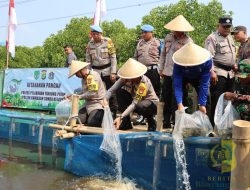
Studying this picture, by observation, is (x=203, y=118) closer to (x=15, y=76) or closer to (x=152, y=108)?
(x=152, y=108)

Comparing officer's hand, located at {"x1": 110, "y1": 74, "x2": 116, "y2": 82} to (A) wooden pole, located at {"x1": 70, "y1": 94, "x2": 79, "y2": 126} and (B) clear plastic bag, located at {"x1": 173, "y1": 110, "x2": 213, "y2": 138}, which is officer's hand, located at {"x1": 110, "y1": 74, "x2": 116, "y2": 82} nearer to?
(A) wooden pole, located at {"x1": 70, "y1": 94, "x2": 79, "y2": 126}

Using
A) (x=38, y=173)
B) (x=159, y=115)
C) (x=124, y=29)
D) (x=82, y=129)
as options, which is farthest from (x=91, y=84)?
(x=124, y=29)

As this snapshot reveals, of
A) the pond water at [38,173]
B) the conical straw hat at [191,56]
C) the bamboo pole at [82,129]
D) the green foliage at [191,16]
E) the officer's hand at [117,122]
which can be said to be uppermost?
the green foliage at [191,16]

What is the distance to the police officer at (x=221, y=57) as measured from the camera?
554 centimetres

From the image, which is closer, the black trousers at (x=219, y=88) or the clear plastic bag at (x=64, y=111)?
the black trousers at (x=219, y=88)

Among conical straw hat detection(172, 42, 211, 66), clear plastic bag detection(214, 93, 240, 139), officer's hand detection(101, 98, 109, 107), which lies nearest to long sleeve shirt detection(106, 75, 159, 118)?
officer's hand detection(101, 98, 109, 107)

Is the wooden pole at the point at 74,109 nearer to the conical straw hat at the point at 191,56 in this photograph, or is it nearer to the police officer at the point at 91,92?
the police officer at the point at 91,92

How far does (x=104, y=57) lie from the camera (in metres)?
7.10

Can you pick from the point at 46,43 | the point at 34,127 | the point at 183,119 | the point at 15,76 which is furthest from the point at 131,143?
the point at 46,43

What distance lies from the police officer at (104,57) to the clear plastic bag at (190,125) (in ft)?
8.54

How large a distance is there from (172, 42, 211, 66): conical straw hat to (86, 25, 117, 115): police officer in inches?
93.9

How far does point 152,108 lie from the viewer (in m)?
5.82

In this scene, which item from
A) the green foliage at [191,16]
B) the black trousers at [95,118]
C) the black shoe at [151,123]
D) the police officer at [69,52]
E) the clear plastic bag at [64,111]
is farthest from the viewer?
the green foliage at [191,16]

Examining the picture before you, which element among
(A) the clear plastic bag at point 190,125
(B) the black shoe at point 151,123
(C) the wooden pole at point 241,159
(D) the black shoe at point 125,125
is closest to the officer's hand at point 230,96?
(A) the clear plastic bag at point 190,125
